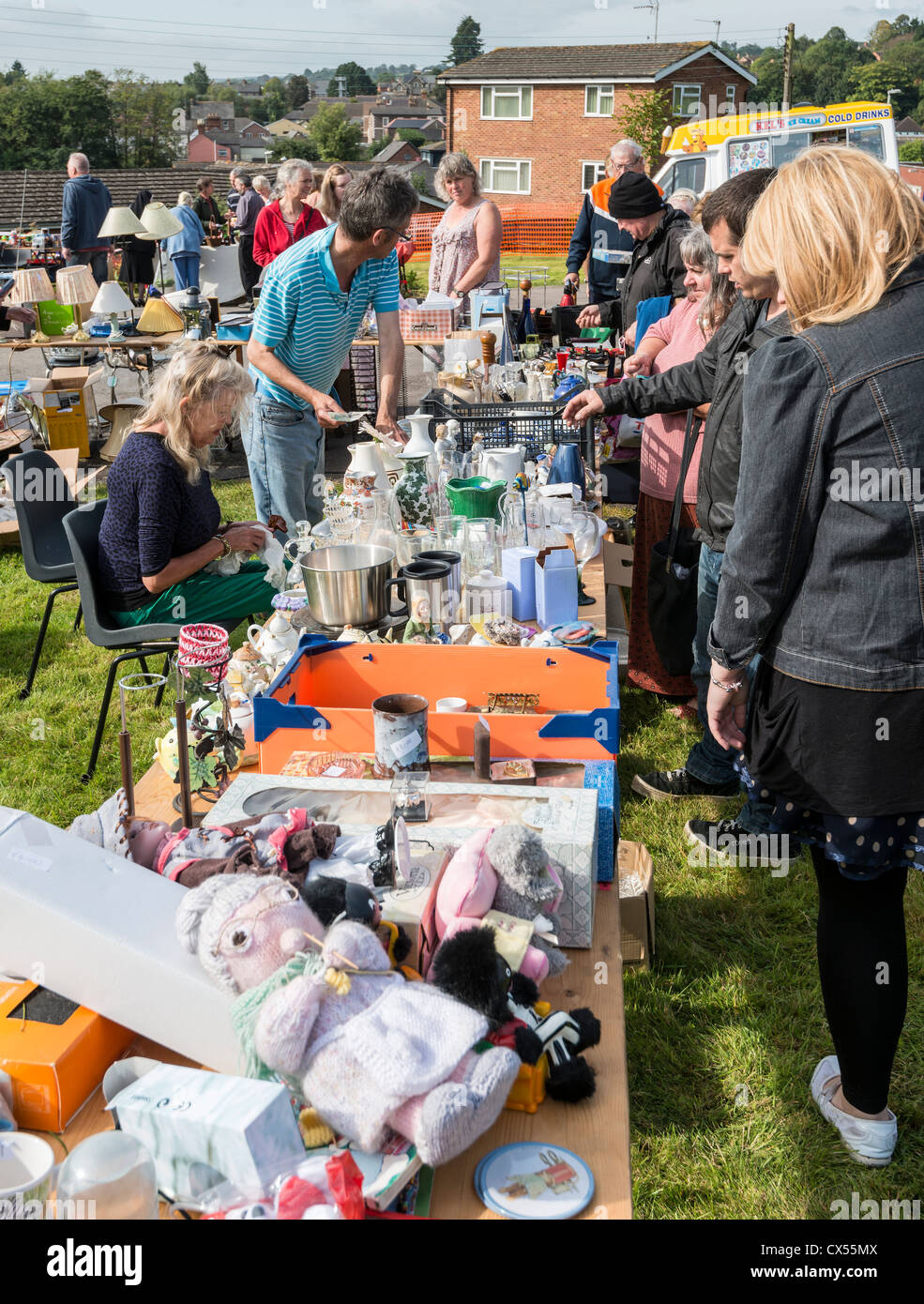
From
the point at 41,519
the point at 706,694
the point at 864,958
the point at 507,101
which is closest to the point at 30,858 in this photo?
the point at 864,958

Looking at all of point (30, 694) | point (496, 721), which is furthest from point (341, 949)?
point (30, 694)

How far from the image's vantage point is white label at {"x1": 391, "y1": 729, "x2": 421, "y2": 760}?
1.97 meters

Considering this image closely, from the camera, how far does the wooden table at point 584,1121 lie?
118 centimetres

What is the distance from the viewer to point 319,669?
2.41 m

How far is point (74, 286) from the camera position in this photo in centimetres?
941

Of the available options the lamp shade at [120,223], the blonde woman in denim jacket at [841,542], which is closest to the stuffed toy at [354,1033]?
the blonde woman in denim jacket at [841,542]

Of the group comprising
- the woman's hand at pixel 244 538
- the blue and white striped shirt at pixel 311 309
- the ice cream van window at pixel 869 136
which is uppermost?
the ice cream van window at pixel 869 136

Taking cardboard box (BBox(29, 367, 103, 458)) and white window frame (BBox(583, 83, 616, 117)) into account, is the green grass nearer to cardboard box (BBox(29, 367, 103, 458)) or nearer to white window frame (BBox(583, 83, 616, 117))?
cardboard box (BBox(29, 367, 103, 458))

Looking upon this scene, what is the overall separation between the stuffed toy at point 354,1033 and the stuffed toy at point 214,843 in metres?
0.27

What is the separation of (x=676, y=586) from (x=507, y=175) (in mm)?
36496

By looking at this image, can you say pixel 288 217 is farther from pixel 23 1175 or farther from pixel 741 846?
pixel 23 1175

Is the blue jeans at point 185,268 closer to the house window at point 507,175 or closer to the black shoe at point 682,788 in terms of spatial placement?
the black shoe at point 682,788

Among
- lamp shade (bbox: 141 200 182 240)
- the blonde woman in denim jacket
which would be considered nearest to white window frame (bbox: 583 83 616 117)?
lamp shade (bbox: 141 200 182 240)
